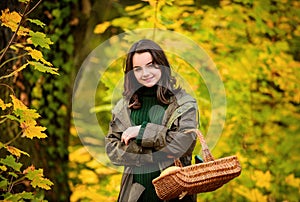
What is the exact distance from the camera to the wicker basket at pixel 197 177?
2682 millimetres

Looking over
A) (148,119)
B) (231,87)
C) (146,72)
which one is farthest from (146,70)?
(231,87)

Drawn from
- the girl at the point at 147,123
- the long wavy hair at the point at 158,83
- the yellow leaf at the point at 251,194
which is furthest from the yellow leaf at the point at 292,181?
the long wavy hair at the point at 158,83

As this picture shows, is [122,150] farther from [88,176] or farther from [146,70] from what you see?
[88,176]

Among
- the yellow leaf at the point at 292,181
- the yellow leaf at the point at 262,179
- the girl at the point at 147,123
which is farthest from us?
the yellow leaf at the point at 292,181

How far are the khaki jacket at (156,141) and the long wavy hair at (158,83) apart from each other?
4cm

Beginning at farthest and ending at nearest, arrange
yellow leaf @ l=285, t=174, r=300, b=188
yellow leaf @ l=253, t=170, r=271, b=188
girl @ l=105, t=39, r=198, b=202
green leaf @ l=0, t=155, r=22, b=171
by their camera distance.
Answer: yellow leaf @ l=285, t=174, r=300, b=188
yellow leaf @ l=253, t=170, r=271, b=188
girl @ l=105, t=39, r=198, b=202
green leaf @ l=0, t=155, r=22, b=171

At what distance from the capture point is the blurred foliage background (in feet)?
19.1

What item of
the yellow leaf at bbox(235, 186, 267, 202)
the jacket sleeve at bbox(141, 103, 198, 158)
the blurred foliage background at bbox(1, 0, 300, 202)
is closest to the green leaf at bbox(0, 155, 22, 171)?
the jacket sleeve at bbox(141, 103, 198, 158)

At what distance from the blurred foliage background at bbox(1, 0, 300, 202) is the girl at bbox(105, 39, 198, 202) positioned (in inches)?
101

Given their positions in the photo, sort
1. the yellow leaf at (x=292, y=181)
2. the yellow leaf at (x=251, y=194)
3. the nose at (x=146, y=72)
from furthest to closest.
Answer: the yellow leaf at (x=292, y=181), the yellow leaf at (x=251, y=194), the nose at (x=146, y=72)

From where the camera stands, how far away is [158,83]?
305 cm

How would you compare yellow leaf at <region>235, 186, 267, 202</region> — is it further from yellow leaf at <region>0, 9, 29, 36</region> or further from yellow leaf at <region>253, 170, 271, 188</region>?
yellow leaf at <region>0, 9, 29, 36</region>

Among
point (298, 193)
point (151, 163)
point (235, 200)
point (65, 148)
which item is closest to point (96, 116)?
point (65, 148)

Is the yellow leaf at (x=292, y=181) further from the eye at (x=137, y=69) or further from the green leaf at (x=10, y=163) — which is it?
the green leaf at (x=10, y=163)
